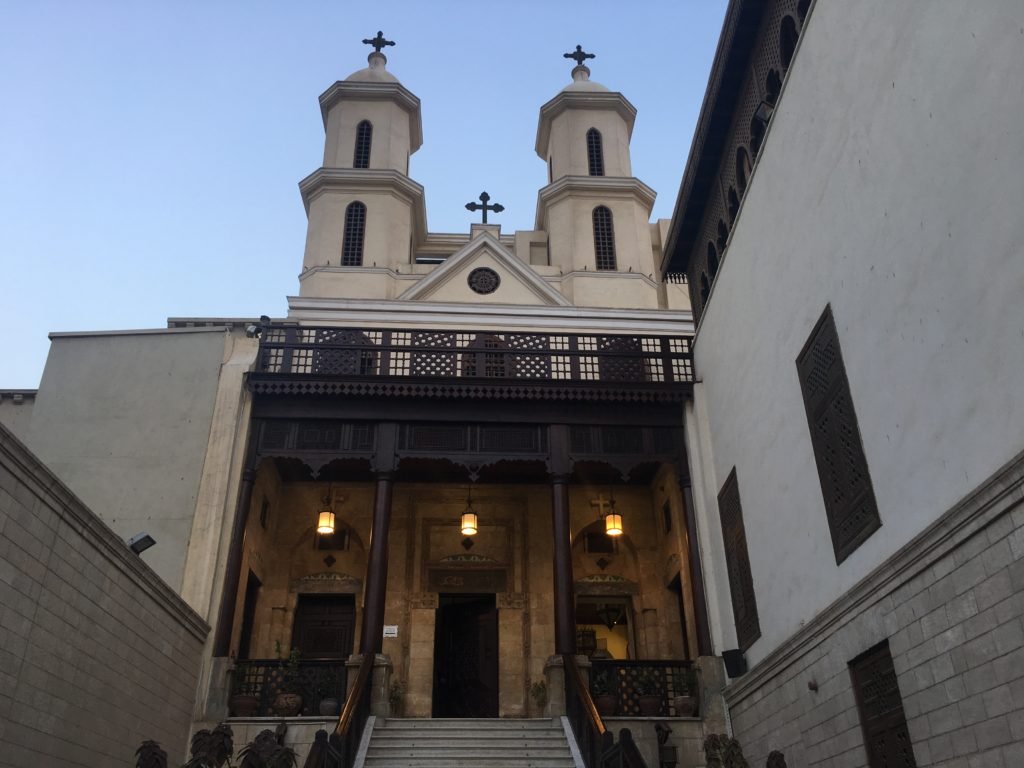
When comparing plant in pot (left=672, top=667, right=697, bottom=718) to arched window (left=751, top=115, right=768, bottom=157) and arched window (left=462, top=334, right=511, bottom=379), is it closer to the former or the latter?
arched window (left=462, top=334, right=511, bottom=379)

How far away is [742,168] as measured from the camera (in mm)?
12078

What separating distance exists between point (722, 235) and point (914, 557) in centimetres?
688

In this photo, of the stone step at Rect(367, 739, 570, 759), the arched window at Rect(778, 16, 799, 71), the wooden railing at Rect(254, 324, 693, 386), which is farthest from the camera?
the wooden railing at Rect(254, 324, 693, 386)

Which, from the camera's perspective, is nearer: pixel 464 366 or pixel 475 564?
pixel 464 366

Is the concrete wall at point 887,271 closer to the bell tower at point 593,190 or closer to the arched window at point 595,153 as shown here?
the bell tower at point 593,190

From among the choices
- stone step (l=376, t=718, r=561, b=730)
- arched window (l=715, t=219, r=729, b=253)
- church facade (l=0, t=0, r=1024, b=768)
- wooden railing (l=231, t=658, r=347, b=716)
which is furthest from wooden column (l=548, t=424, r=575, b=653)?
arched window (l=715, t=219, r=729, b=253)

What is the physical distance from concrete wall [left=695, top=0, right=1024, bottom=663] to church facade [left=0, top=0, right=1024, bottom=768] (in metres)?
0.04

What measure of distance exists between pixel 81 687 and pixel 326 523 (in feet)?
20.1

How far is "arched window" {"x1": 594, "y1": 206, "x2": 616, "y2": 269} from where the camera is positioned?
74.8 ft

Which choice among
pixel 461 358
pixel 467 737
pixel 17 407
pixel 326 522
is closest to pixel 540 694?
pixel 467 737

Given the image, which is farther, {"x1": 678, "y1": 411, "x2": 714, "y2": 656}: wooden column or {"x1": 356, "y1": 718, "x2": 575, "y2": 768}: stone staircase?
{"x1": 678, "y1": 411, "x2": 714, "y2": 656}: wooden column

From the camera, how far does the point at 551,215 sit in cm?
2378

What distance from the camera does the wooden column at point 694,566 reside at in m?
12.6

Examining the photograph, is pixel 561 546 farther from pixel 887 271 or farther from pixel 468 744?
pixel 887 271
